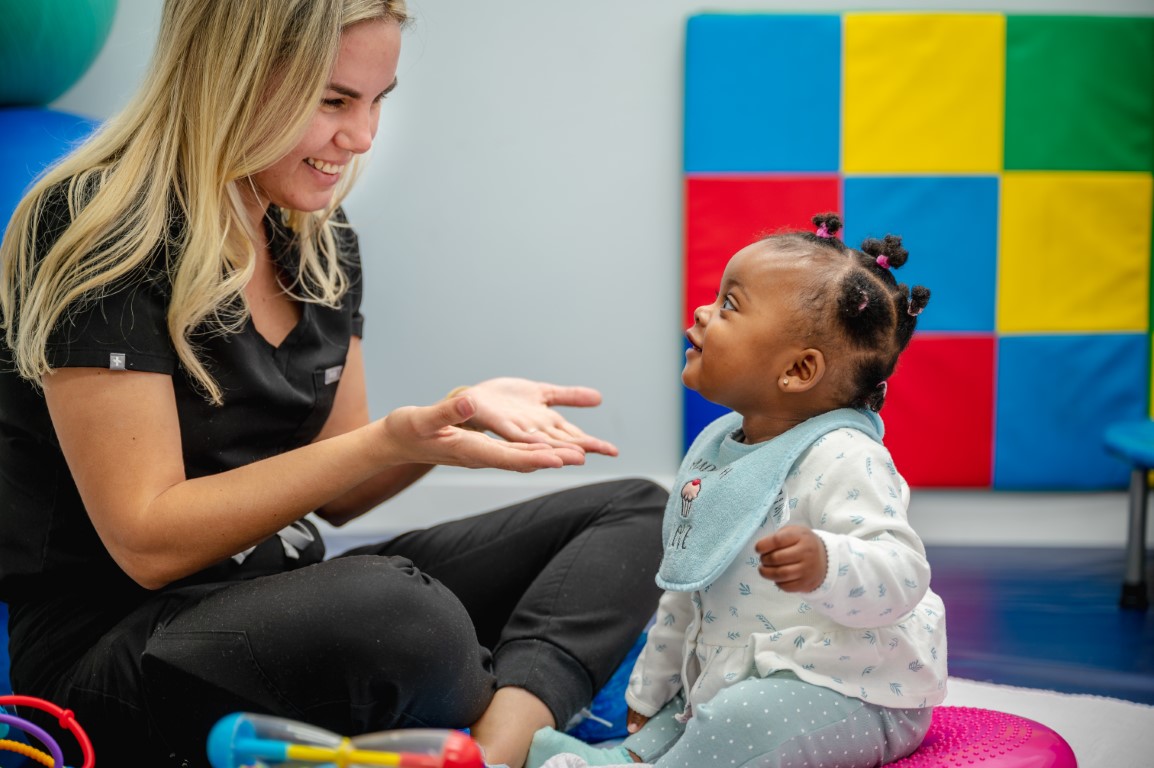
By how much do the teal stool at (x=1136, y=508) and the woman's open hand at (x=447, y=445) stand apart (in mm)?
1221

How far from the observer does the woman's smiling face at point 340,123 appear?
116cm

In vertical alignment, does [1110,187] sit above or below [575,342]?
above

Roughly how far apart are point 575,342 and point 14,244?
1.42m

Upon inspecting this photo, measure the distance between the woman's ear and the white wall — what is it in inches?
52.3

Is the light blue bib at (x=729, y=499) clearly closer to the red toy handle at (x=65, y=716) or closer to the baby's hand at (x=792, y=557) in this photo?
the baby's hand at (x=792, y=557)

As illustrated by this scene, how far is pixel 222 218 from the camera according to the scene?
1.19 meters

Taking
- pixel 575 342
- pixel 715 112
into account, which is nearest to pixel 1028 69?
pixel 715 112

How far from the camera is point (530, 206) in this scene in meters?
2.42

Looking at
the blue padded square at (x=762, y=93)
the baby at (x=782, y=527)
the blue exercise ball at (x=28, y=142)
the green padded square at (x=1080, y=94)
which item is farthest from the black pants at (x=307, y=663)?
the green padded square at (x=1080, y=94)

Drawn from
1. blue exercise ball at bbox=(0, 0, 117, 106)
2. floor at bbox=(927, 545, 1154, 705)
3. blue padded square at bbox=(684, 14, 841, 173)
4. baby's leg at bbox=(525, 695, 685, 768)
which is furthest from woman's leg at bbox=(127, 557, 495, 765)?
blue padded square at bbox=(684, 14, 841, 173)

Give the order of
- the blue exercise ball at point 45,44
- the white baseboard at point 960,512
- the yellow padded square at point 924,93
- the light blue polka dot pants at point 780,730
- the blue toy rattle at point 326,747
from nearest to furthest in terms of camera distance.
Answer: the blue toy rattle at point 326,747 < the light blue polka dot pants at point 780,730 < the blue exercise ball at point 45,44 < the yellow padded square at point 924,93 < the white baseboard at point 960,512

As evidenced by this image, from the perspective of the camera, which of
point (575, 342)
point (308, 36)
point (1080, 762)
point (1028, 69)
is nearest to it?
point (308, 36)

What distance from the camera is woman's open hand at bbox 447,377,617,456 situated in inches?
46.8

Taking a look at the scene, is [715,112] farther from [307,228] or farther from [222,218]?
[222,218]
